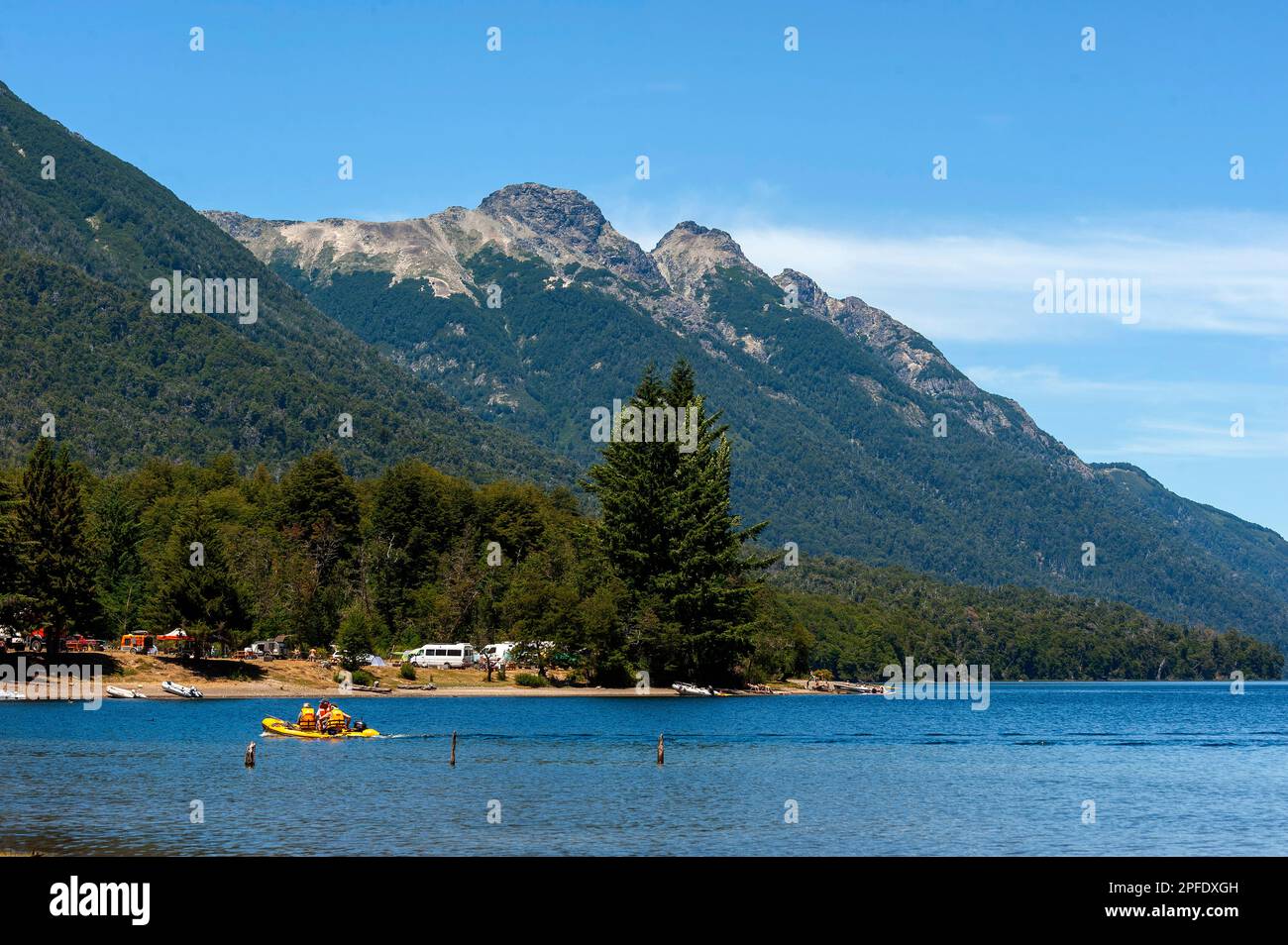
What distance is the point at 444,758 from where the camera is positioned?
82312 millimetres

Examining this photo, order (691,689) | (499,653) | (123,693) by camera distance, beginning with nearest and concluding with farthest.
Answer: (123,693), (691,689), (499,653)

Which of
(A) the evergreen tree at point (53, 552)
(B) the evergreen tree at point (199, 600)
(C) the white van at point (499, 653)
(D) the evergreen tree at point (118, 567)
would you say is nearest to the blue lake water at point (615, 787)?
(A) the evergreen tree at point (53, 552)

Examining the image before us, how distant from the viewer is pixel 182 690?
127875mm

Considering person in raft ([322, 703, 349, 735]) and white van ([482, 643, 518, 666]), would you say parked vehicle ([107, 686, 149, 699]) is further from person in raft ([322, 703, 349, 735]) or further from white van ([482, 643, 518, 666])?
white van ([482, 643, 518, 666])

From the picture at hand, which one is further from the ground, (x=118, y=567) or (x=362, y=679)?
(x=118, y=567)

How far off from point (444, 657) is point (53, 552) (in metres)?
56.8

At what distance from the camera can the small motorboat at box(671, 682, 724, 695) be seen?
16725 centimetres

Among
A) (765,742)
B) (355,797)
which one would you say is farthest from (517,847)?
(765,742)

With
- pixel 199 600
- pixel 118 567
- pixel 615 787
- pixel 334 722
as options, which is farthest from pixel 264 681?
pixel 615 787

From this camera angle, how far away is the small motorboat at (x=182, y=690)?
127938mm

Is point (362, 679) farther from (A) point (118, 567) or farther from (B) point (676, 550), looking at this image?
(A) point (118, 567)

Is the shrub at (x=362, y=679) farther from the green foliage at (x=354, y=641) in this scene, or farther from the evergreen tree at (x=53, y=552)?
the evergreen tree at (x=53, y=552)
